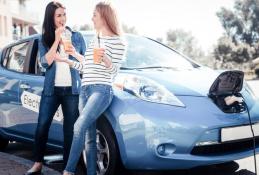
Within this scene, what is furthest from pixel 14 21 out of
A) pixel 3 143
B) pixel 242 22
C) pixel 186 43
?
pixel 186 43

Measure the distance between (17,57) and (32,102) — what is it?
3.20 ft

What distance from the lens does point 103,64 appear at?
13.1ft

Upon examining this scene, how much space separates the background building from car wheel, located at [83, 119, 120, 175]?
41106mm

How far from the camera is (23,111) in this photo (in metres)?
5.39

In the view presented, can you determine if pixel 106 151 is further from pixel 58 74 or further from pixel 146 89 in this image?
pixel 58 74

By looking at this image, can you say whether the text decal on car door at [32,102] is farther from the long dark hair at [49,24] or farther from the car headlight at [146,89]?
the car headlight at [146,89]

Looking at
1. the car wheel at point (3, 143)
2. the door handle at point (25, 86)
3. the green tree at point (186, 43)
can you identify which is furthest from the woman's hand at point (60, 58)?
the green tree at point (186, 43)

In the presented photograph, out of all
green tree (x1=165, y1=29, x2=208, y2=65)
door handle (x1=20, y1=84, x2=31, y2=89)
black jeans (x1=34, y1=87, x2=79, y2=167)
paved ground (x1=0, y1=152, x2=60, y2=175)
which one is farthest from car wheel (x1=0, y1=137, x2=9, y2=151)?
green tree (x1=165, y1=29, x2=208, y2=65)

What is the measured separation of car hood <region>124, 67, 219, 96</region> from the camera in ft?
14.1

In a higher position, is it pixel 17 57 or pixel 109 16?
pixel 109 16

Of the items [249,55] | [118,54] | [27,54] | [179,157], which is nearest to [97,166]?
[179,157]

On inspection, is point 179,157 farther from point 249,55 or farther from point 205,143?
point 249,55

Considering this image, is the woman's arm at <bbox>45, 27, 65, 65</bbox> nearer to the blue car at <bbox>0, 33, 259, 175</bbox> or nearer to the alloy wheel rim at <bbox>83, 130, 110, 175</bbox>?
the blue car at <bbox>0, 33, 259, 175</bbox>

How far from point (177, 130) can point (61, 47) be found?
4.31 feet
